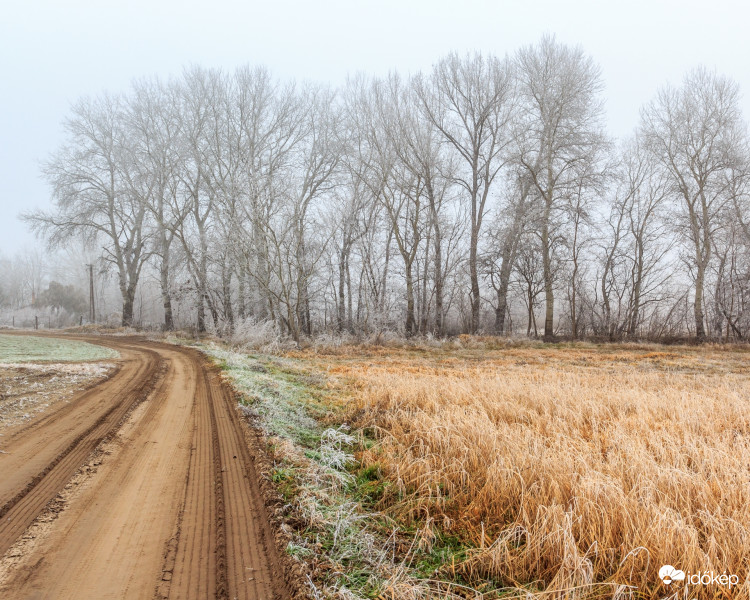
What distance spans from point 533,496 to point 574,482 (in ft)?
1.11

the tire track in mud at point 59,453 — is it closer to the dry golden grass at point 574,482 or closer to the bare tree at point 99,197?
the dry golden grass at point 574,482

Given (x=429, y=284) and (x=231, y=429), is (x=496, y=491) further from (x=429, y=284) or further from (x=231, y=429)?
(x=429, y=284)

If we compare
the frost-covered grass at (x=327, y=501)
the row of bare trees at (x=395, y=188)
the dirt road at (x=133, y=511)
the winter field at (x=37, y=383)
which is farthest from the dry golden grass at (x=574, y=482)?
the row of bare trees at (x=395, y=188)

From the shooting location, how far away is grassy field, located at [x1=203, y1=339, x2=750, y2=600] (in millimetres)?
2262

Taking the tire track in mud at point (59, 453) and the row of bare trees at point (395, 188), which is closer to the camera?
the tire track in mud at point (59, 453)

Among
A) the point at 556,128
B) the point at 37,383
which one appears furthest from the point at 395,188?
the point at 37,383

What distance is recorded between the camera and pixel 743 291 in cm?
2350

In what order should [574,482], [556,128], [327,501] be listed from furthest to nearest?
[556,128]
[327,501]
[574,482]

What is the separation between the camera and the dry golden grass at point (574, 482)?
2.30 m

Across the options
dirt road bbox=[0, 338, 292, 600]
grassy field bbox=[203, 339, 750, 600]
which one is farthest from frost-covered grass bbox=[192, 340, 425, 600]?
dirt road bbox=[0, 338, 292, 600]

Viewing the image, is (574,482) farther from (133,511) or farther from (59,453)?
(59,453)

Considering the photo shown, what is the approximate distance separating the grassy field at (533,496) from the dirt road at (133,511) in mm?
443

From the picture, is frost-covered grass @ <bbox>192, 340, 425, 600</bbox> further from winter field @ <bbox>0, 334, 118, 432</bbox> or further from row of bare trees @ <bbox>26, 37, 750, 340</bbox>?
row of bare trees @ <bbox>26, 37, 750, 340</bbox>

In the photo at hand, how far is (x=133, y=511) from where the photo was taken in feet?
9.70
